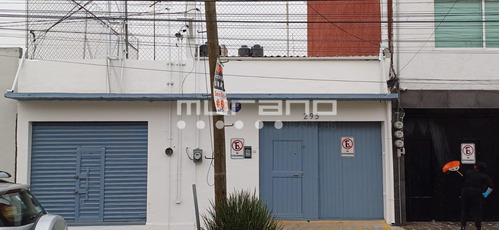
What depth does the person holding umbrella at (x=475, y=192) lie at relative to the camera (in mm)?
9109

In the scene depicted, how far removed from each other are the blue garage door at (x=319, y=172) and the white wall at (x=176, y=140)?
0.82ft

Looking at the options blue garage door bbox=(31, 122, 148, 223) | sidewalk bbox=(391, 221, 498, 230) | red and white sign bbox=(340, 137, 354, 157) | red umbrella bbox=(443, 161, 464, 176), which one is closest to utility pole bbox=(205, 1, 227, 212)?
blue garage door bbox=(31, 122, 148, 223)

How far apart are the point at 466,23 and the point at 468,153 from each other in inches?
117

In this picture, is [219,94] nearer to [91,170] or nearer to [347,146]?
[347,146]

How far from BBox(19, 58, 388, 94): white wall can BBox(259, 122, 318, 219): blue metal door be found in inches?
38.4

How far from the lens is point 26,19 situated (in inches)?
418

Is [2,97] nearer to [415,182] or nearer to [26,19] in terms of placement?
[26,19]

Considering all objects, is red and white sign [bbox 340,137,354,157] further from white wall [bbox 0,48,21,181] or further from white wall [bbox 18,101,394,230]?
white wall [bbox 0,48,21,181]

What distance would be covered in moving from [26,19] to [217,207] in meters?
7.21

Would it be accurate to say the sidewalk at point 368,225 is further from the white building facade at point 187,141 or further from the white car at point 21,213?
the white car at point 21,213

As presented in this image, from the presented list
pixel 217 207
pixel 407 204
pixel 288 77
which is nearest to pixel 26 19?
Answer: pixel 288 77

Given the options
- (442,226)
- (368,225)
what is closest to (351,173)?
(368,225)

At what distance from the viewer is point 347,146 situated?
402 inches

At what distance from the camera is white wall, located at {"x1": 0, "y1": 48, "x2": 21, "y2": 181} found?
991cm
